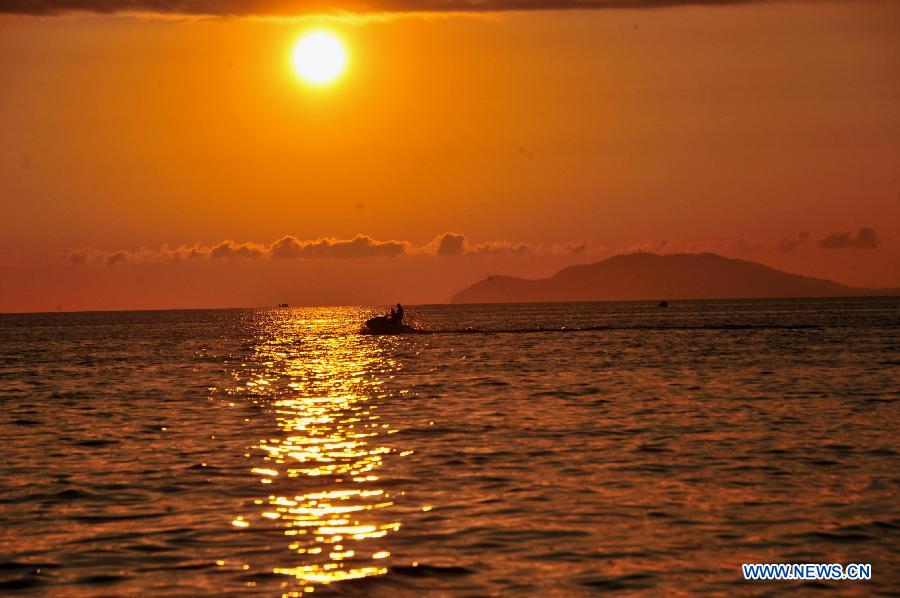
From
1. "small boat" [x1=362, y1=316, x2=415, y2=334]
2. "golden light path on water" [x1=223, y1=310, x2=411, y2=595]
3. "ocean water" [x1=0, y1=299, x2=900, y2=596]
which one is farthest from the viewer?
"small boat" [x1=362, y1=316, x2=415, y2=334]

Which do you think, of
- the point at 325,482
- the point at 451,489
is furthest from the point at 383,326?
the point at 451,489

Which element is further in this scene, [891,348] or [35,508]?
[891,348]

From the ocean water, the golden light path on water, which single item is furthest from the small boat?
the ocean water

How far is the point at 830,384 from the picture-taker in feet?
180

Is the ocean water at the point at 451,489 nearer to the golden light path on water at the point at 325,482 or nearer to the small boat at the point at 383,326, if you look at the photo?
the golden light path on water at the point at 325,482

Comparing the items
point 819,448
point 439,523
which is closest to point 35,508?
point 439,523

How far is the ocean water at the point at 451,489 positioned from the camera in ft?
60.6

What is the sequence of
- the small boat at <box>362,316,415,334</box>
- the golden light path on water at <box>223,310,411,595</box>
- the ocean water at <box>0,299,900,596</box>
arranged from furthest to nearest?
1. the small boat at <box>362,316,415,334</box>
2. the golden light path on water at <box>223,310,411,595</box>
3. the ocean water at <box>0,299,900,596</box>

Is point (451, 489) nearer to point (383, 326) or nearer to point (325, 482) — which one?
point (325, 482)

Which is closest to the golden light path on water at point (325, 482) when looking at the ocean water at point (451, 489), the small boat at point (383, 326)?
the ocean water at point (451, 489)

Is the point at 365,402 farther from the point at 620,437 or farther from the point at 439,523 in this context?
the point at 439,523

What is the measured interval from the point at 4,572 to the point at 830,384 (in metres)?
45.2

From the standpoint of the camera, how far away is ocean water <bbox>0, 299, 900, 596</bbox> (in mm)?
18484

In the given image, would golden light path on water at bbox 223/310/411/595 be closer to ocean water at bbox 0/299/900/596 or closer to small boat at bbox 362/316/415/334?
ocean water at bbox 0/299/900/596
